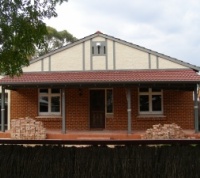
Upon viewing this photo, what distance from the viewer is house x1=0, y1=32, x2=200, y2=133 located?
18.7m

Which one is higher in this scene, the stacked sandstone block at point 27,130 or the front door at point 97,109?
the front door at point 97,109

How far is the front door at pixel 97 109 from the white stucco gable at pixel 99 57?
56.6 inches

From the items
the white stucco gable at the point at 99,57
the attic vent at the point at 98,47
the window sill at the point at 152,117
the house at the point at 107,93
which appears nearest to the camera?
the window sill at the point at 152,117

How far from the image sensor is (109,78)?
17.5m

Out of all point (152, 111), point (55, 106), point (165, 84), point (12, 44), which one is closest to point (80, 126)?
point (55, 106)

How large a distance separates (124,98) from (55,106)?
382 cm

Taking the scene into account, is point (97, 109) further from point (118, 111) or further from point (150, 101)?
point (150, 101)

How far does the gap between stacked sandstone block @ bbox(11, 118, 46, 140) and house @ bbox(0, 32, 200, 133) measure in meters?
2.14

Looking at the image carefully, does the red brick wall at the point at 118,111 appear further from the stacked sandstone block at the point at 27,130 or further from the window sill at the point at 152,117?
the stacked sandstone block at the point at 27,130

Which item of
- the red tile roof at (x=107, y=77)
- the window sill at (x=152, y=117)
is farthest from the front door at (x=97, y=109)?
the window sill at (x=152, y=117)

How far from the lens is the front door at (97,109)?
19.2 metres
